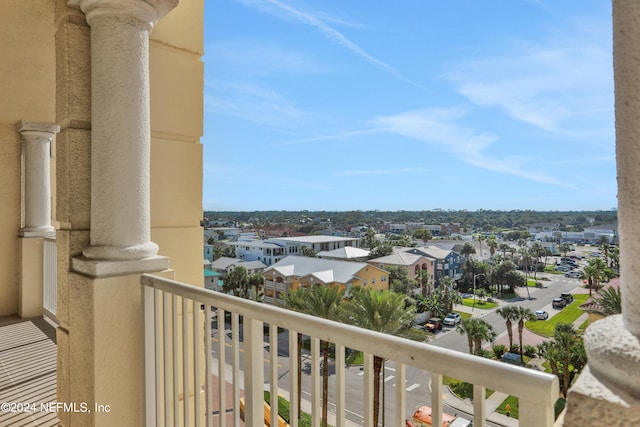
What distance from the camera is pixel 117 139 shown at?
73.9 inches

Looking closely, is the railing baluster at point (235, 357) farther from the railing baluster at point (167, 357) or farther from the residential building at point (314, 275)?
the residential building at point (314, 275)

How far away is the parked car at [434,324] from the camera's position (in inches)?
580

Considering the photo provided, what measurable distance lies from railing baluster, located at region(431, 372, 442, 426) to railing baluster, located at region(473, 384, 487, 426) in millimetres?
69

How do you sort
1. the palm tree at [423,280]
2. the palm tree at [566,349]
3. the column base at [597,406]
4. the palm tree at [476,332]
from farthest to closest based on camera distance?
the palm tree at [423,280] < the palm tree at [476,332] < the palm tree at [566,349] < the column base at [597,406]

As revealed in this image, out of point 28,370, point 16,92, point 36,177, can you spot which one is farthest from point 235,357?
point 36,177

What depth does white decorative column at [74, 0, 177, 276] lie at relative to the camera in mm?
1870

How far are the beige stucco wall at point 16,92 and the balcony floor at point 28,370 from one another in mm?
759

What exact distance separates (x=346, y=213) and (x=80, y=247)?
25693mm

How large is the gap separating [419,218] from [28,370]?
92.3 feet

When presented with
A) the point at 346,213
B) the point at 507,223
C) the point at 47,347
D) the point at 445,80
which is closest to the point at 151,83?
the point at 47,347

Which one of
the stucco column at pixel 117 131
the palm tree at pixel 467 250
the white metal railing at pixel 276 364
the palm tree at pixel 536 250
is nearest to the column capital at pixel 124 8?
the stucco column at pixel 117 131

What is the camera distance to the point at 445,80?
3691 centimetres

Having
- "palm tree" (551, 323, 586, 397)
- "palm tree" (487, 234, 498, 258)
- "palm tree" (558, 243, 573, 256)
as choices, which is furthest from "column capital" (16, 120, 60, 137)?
"palm tree" (487, 234, 498, 258)

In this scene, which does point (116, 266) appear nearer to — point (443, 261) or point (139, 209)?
point (139, 209)
